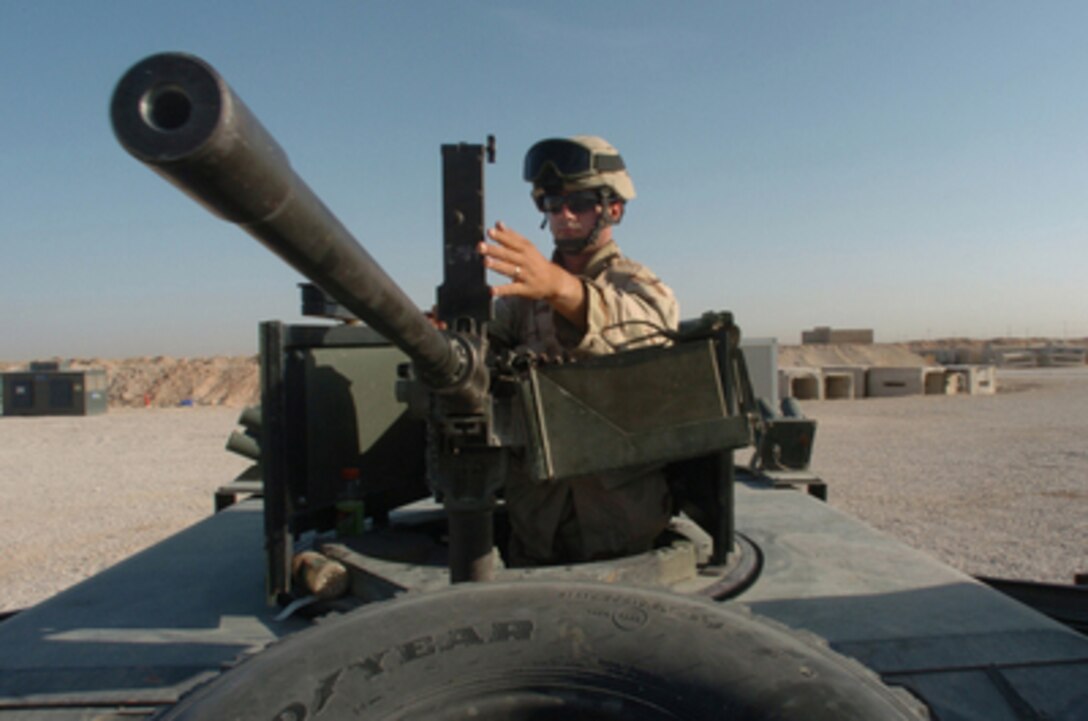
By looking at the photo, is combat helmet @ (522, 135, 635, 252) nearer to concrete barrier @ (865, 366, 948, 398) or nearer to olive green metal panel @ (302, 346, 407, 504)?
olive green metal panel @ (302, 346, 407, 504)

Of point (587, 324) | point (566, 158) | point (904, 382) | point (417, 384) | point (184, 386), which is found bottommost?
point (184, 386)

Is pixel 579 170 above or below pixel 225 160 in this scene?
above

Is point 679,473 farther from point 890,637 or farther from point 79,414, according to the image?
point 79,414

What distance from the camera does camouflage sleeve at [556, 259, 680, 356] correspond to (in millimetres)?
2426

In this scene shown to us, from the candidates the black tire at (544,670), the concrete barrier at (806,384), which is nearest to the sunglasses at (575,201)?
the black tire at (544,670)

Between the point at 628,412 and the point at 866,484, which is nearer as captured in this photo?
the point at 628,412

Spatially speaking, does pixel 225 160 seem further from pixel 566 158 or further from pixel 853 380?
pixel 853 380

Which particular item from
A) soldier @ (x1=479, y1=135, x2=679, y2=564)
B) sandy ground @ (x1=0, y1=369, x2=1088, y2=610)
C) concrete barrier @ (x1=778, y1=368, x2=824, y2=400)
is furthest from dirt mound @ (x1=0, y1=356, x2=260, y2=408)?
soldier @ (x1=479, y1=135, x2=679, y2=564)

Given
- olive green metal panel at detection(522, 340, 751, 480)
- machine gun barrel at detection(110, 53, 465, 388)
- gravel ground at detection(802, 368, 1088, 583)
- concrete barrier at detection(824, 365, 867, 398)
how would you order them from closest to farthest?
machine gun barrel at detection(110, 53, 465, 388) < olive green metal panel at detection(522, 340, 751, 480) < gravel ground at detection(802, 368, 1088, 583) < concrete barrier at detection(824, 365, 867, 398)

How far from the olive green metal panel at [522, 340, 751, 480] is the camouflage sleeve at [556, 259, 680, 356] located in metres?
0.22

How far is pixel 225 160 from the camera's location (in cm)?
87

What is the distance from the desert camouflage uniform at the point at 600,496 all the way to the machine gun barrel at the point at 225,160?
146 cm

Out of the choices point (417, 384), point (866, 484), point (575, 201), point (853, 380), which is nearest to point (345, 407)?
point (417, 384)

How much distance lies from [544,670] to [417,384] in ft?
3.07
